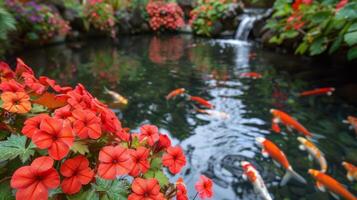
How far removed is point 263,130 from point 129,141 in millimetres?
3191

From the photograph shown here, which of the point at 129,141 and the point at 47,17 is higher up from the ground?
the point at 129,141

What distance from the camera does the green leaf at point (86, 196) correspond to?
1.02 meters

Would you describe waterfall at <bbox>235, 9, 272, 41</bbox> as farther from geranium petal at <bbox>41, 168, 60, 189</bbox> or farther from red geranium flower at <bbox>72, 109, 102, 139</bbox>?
geranium petal at <bbox>41, 168, 60, 189</bbox>

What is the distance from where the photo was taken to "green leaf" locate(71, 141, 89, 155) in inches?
40.6

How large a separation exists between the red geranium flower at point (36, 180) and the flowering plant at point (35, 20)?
9492mm

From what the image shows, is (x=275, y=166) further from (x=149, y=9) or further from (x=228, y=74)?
(x=149, y=9)

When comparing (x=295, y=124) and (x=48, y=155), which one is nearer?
(x=48, y=155)

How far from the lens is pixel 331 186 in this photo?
2.71m

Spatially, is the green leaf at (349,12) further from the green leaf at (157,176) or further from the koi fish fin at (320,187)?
the green leaf at (157,176)

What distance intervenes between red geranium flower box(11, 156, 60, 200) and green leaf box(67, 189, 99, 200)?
0.08 metres

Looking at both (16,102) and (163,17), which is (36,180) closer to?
(16,102)

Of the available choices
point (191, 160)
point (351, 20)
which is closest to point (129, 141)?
point (191, 160)

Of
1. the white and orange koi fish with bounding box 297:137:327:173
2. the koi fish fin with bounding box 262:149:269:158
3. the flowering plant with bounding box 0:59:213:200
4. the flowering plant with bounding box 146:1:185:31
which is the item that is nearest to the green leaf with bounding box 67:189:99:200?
the flowering plant with bounding box 0:59:213:200

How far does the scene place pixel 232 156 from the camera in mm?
3547
